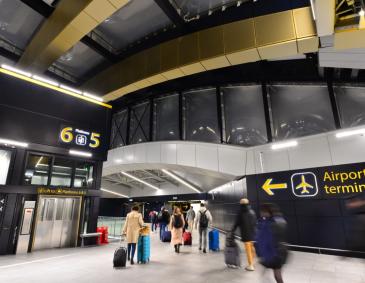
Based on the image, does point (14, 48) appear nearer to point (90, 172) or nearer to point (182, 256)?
point (90, 172)

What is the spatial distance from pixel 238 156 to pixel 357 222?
563 centimetres

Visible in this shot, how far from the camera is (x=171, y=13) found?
840 cm

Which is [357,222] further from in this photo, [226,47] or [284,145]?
[226,47]

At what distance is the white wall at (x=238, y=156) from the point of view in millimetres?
8652

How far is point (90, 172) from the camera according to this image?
11.1m

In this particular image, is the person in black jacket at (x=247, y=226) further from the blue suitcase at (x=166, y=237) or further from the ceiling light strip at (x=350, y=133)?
the blue suitcase at (x=166, y=237)

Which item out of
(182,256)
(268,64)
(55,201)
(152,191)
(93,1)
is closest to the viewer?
(93,1)

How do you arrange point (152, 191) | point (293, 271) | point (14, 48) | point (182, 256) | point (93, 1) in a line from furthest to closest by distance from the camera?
point (152, 191) < point (14, 48) < point (182, 256) < point (93, 1) < point (293, 271)

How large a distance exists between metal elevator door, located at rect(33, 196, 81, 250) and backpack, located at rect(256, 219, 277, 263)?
863cm

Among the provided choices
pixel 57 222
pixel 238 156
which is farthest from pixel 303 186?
pixel 57 222

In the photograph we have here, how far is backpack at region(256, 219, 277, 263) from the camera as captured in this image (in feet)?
12.0

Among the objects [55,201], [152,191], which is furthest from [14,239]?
[152,191]

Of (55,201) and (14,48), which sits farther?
(14,48)

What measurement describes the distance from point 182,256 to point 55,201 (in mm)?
5827
